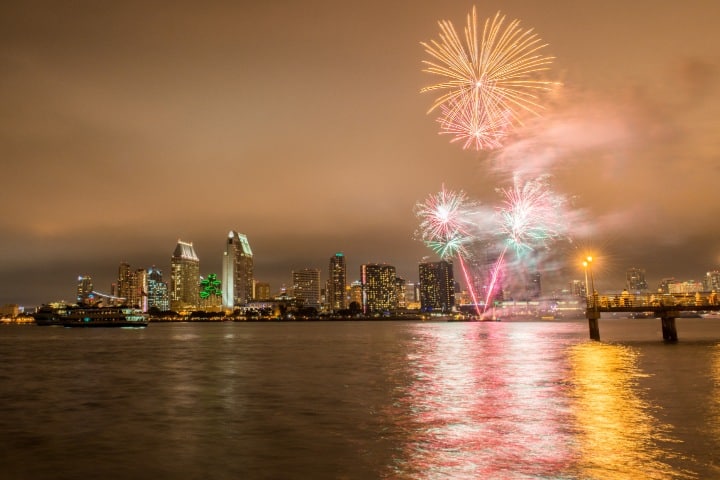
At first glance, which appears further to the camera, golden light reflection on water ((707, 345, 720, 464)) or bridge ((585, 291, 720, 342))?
bridge ((585, 291, 720, 342))

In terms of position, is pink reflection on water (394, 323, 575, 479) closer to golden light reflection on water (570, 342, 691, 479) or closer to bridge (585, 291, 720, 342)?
golden light reflection on water (570, 342, 691, 479)

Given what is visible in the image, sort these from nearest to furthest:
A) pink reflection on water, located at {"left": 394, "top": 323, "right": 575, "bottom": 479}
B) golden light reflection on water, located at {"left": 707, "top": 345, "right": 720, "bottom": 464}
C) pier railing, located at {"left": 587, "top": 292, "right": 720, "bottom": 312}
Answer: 1. pink reflection on water, located at {"left": 394, "top": 323, "right": 575, "bottom": 479}
2. golden light reflection on water, located at {"left": 707, "top": 345, "right": 720, "bottom": 464}
3. pier railing, located at {"left": 587, "top": 292, "right": 720, "bottom": 312}

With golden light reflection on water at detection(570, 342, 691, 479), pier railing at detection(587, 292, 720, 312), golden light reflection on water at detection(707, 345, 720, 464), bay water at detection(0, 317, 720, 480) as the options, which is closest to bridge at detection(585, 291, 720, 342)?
pier railing at detection(587, 292, 720, 312)

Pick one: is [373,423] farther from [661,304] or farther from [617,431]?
[661,304]

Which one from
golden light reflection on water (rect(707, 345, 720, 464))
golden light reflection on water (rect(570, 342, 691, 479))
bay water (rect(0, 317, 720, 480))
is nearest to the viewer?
golden light reflection on water (rect(570, 342, 691, 479))

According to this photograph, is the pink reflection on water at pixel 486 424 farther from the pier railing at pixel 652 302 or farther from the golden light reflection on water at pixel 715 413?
the pier railing at pixel 652 302

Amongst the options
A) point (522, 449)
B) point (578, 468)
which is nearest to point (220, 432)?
point (522, 449)
